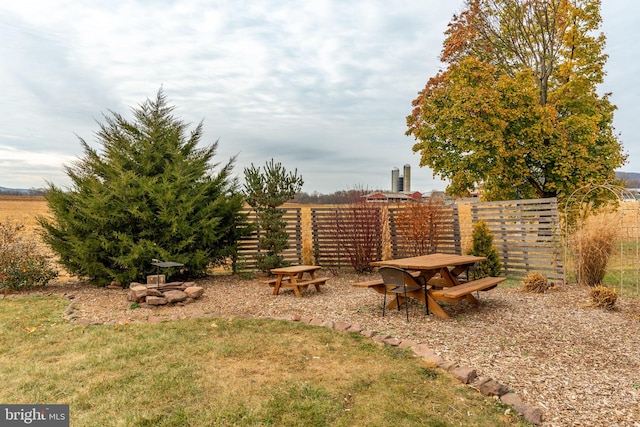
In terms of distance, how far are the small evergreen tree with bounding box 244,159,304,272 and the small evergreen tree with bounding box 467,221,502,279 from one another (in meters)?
4.47

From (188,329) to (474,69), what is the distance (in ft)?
39.4

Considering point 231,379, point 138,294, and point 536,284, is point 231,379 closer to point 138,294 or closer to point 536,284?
point 138,294

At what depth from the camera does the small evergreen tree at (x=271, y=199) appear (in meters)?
9.45

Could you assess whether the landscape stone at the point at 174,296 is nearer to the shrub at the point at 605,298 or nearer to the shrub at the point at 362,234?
the shrub at the point at 362,234

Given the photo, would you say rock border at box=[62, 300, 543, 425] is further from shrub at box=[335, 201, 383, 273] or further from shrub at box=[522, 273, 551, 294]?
shrub at box=[335, 201, 383, 273]

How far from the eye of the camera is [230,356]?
402cm

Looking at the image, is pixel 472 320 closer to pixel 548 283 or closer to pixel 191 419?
pixel 548 283

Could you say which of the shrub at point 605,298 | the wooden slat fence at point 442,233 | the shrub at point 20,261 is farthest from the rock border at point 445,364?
the wooden slat fence at point 442,233

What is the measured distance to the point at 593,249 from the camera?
7434 millimetres

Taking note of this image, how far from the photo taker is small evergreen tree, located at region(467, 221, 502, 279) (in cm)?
876

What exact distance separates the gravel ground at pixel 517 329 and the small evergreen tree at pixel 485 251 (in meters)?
1.30

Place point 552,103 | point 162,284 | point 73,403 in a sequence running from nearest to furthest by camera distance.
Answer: point 73,403 → point 162,284 → point 552,103

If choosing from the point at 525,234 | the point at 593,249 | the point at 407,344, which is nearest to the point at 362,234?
the point at 525,234

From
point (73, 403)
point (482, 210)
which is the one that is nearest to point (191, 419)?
point (73, 403)
